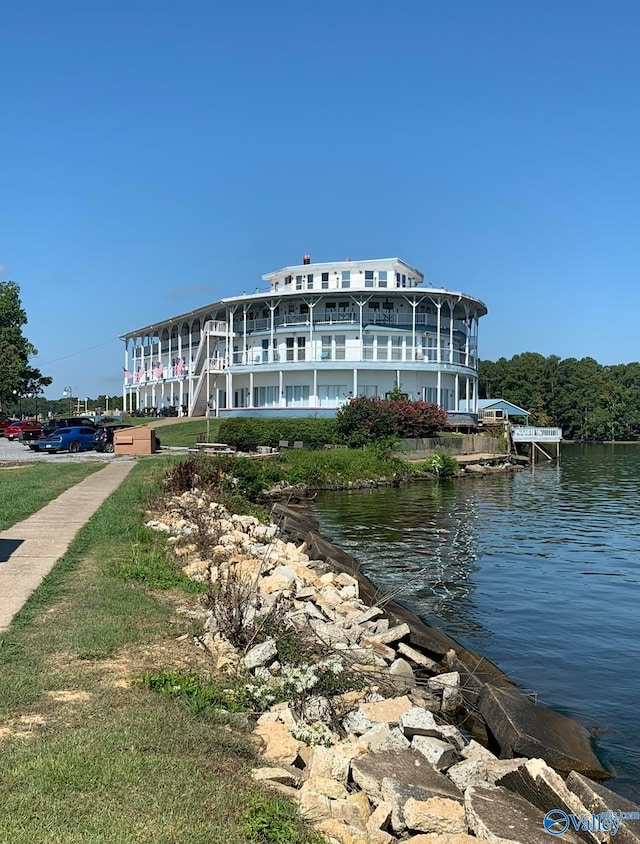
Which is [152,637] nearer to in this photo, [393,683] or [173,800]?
[393,683]

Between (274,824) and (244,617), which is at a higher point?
(244,617)

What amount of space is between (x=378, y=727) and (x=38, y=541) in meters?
8.99

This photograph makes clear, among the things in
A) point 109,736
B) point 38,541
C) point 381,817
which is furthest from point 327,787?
point 38,541

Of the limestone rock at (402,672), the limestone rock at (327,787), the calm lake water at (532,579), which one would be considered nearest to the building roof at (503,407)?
the calm lake water at (532,579)

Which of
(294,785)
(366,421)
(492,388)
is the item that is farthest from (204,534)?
(492,388)

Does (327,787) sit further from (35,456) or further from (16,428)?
(16,428)

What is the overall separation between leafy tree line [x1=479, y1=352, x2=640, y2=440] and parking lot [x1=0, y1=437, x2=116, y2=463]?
88100mm

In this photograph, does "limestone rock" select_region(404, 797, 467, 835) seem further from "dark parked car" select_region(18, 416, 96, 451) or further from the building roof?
the building roof

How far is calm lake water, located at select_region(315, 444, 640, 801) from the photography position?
35.1 feet

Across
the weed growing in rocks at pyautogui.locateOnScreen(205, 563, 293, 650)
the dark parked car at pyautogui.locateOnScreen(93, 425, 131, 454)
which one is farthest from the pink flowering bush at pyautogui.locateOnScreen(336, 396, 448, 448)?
the weed growing in rocks at pyautogui.locateOnScreen(205, 563, 293, 650)

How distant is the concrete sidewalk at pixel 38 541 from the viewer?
10.3 metres

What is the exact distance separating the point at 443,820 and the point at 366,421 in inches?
1634

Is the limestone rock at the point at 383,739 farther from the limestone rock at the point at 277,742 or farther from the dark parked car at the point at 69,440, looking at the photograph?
the dark parked car at the point at 69,440

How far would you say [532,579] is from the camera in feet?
59.4
